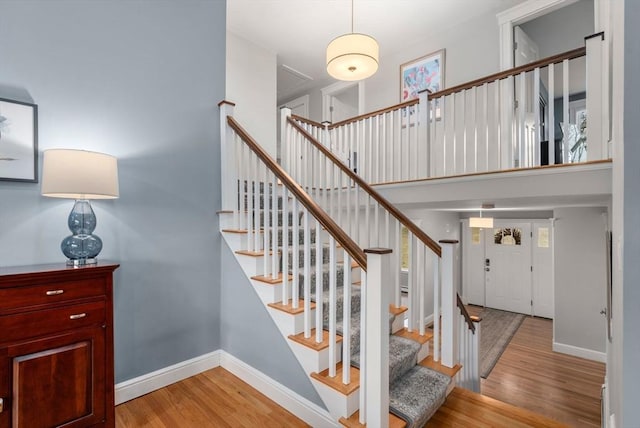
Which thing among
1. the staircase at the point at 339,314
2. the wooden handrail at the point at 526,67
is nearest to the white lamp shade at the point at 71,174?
the staircase at the point at 339,314

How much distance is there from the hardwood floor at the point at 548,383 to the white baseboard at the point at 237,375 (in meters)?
2.74

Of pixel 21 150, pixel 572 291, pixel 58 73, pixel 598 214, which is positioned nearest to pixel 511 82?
pixel 598 214

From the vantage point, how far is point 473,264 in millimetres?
6875

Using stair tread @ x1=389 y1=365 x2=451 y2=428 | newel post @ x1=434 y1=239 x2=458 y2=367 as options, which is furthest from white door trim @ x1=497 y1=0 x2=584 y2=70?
stair tread @ x1=389 y1=365 x2=451 y2=428

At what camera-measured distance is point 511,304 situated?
6398 millimetres

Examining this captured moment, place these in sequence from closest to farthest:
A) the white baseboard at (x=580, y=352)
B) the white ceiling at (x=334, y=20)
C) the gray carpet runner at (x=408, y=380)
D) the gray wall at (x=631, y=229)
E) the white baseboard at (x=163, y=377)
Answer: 1. the gray wall at (x=631, y=229)
2. the gray carpet runner at (x=408, y=380)
3. the white baseboard at (x=163, y=377)
4. the white ceiling at (x=334, y=20)
5. the white baseboard at (x=580, y=352)

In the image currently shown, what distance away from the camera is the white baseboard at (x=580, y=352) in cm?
414

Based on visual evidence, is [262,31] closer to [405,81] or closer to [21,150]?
[405,81]

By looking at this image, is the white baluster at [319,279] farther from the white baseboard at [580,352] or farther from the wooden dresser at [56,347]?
the white baseboard at [580,352]

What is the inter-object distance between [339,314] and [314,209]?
99cm

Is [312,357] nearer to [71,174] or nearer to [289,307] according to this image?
[289,307]

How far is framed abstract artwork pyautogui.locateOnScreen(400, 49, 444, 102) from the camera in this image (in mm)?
Result: 4609

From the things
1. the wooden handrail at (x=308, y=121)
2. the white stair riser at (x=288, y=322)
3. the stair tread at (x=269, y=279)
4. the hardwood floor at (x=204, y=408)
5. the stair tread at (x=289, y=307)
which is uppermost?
the wooden handrail at (x=308, y=121)

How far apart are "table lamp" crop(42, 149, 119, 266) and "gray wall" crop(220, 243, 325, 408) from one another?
3.49 ft
